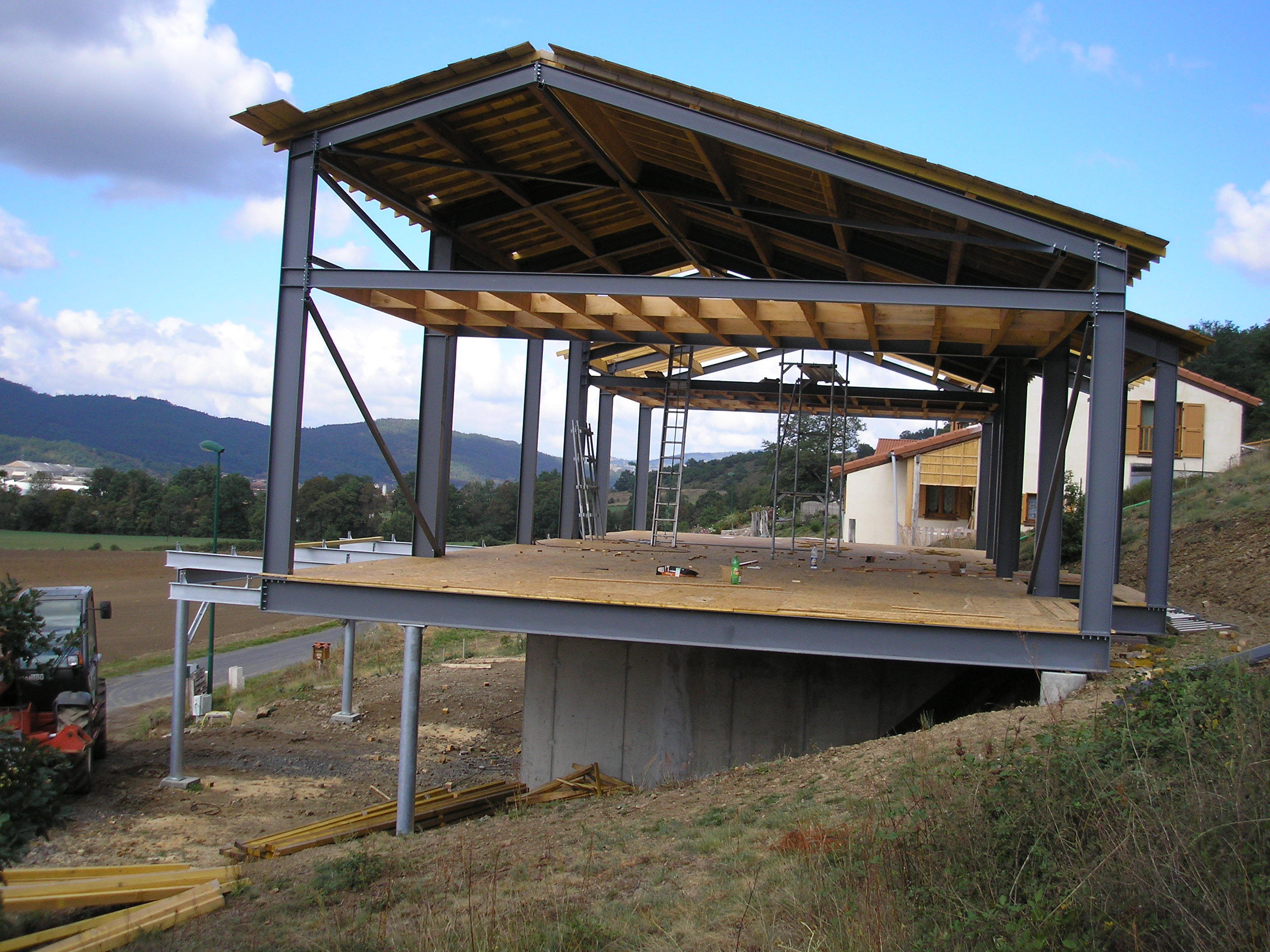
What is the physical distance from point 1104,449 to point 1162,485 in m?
2.29

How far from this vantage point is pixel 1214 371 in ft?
158

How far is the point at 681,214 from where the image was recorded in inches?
512

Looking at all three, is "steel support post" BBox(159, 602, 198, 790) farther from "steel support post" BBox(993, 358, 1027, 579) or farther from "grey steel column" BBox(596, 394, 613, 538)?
"steel support post" BBox(993, 358, 1027, 579)

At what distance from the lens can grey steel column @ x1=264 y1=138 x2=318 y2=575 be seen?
846 centimetres

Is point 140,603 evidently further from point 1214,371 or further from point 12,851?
point 1214,371

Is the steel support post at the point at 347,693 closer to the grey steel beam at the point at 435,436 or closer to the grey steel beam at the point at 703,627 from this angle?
the grey steel beam at the point at 435,436

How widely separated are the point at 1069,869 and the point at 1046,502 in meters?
5.42

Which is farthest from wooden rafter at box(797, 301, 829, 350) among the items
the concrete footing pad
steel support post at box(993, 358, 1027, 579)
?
the concrete footing pad

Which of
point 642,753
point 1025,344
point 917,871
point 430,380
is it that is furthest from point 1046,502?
point 430,380

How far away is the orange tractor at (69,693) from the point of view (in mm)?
10133

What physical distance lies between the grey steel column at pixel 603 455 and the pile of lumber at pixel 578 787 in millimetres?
6382

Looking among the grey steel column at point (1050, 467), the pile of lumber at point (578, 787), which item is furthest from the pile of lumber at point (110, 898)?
the grey steel column at point (1050, 467)

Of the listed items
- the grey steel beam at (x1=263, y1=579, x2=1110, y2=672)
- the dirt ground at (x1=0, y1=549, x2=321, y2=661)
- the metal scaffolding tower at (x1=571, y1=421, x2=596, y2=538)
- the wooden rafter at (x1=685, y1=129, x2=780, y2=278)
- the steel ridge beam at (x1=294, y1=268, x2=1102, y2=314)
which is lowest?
the dirt ground at (x1=0, y1=549, x2=321, y2=661)

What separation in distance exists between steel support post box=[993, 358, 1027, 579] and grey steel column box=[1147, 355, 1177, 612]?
6.83ft
